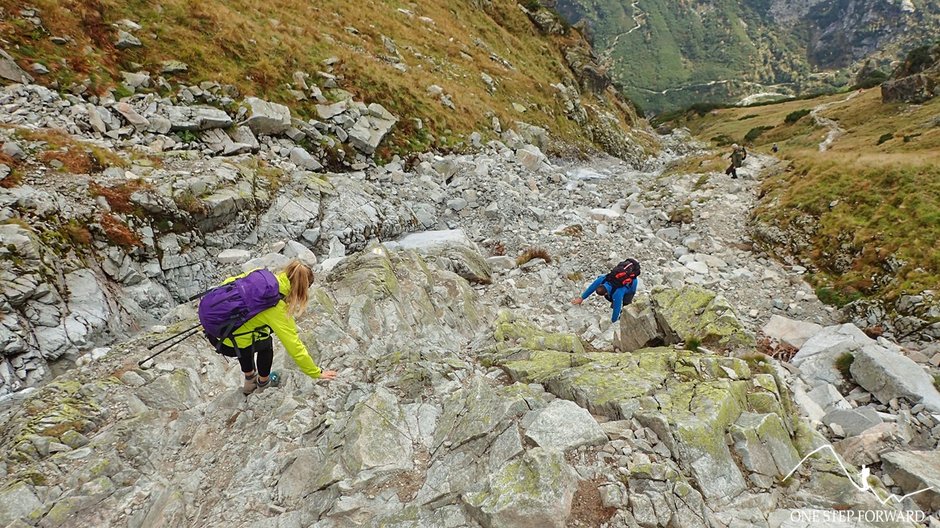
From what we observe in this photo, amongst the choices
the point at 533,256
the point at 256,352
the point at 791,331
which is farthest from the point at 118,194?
the point at 791,331

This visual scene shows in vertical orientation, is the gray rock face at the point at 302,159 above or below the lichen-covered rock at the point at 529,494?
above

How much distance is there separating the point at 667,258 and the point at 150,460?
1803 cm

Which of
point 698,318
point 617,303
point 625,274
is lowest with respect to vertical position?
point 617,303

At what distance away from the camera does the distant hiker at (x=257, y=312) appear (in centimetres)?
602

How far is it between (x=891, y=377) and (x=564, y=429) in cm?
763

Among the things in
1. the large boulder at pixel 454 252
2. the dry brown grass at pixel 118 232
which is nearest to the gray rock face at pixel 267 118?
the large boulder at pixel 454 252

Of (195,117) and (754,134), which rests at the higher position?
(195,117)

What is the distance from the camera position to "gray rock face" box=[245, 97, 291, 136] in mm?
17781

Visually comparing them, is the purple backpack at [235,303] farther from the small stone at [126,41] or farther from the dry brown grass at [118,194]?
the small stone at [126,41]

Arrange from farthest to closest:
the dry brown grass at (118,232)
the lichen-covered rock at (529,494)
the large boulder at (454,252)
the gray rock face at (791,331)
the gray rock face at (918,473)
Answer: the large boulder at (454,252)
the gray rock face at (791,331)
the dry brown grass at (118,232)
the gray rock face at (918,473)
the lichen-covered rock at (529,494)

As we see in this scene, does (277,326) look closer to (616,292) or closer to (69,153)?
(616,292)

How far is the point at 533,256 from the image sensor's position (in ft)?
56.1

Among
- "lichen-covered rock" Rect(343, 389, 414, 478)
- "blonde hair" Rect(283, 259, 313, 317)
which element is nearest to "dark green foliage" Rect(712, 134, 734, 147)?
"lichen-covered rock" Rect(343, 389, 414, 478)

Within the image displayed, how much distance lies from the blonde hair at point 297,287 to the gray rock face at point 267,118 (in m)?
14.3
